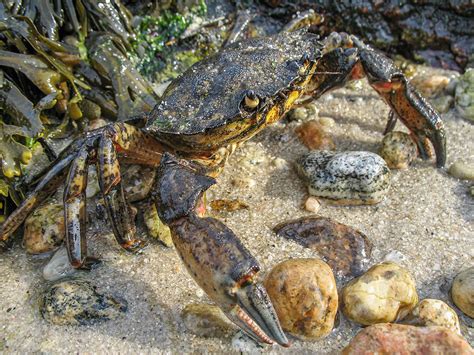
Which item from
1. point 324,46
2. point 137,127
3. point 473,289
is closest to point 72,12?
point 137,127

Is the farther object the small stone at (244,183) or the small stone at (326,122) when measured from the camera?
the small stone at (326,122)

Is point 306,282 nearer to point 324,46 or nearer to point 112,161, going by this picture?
point 112,161

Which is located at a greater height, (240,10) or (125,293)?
(240,10)

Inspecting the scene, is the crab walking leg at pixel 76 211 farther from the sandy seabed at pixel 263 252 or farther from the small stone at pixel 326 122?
the small stone at pixel 326 122

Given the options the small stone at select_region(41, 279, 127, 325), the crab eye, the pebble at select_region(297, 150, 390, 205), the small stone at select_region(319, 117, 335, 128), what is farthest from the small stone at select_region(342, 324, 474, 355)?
the small stone at select_region(319, 117, 335, 128)

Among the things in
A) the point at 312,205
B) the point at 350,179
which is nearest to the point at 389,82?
the point at 350,179

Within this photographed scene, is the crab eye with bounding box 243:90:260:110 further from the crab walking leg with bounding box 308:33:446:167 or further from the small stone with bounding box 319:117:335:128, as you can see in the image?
the small stone with bounding box 319:117:335:128

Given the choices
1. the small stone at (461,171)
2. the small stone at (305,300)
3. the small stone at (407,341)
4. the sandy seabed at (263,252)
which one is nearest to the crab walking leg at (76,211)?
the sandy seabed at (263,252)
